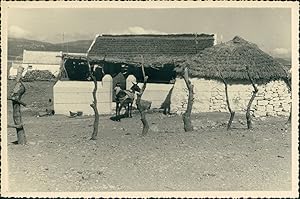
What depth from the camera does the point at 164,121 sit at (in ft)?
37.8

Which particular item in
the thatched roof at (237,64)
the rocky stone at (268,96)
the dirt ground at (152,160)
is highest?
the thatched roof at (237,64)

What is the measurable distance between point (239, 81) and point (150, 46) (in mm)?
4802

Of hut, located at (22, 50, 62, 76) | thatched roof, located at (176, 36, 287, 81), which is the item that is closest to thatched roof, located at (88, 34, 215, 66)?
thatched roof, located at (176, 36, 287, 81)

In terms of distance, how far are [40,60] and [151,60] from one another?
7601 millimetres

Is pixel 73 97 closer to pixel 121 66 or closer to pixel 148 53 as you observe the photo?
pixel 121 66

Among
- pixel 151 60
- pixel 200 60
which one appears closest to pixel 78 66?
pixel 151 60

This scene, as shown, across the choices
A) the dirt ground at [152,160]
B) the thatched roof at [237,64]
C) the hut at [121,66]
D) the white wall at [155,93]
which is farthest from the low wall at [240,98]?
the dirt ground at [152,160]

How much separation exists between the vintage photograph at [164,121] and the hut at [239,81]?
0.03m

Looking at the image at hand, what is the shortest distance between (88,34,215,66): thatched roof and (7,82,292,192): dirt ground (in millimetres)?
6409

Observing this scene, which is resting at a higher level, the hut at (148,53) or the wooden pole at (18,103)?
the hut at (148,53)

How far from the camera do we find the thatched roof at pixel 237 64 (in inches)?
507

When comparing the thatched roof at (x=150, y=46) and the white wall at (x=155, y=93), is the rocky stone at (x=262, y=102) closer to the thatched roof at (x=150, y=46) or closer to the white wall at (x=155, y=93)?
the white wall at (x=155, y=93)

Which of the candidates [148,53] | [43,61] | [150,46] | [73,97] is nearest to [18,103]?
[73,97]

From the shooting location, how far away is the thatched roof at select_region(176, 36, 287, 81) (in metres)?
12.9
